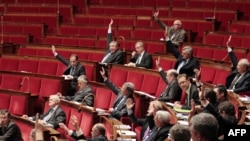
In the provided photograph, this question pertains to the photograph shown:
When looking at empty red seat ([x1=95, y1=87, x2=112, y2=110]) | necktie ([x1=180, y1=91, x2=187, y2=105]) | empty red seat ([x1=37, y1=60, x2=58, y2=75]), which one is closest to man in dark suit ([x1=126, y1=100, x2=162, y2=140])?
necktie ([x1=180, y1=91, x2=187, y2=105])

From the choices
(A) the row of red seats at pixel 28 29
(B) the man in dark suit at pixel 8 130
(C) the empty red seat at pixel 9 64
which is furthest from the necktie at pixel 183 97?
(A) the row of red seats at pixel 28 29

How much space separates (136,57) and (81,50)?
0.37m

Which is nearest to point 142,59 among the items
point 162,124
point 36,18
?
point 162,124

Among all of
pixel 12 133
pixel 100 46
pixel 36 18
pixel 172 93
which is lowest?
pixel 12 133

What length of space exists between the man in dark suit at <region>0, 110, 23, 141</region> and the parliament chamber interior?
74 mm

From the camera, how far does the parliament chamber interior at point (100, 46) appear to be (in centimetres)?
186

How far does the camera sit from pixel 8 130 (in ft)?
5.36

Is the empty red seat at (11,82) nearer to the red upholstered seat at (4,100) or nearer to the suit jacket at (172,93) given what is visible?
the red upholstered seat at (4,100)

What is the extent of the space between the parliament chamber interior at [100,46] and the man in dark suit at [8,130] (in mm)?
74

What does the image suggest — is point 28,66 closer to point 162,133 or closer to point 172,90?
point 172,90

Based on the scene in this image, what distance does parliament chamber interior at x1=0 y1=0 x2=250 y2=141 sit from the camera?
186 centimetres

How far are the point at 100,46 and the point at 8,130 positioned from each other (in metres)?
1.19

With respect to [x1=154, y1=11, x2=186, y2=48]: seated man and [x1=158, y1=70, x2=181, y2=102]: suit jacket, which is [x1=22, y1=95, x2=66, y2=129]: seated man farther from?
[x1=154, y1=11, x2=186, y2=48]: seated man

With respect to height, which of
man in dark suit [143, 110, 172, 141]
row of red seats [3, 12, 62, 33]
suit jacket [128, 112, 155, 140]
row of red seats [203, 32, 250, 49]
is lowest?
suit jacket [128, 112, 155, 140]
